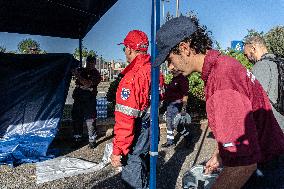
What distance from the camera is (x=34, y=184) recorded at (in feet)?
16.7

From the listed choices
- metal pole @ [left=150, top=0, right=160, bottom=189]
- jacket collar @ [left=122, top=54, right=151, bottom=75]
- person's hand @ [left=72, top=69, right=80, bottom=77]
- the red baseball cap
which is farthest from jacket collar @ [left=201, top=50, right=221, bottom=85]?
person's hand @ [left=72, top=69, right=80, bottom=77]

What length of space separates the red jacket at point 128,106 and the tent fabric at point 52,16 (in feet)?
11.2

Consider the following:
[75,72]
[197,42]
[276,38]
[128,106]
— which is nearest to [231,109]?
[197,42]

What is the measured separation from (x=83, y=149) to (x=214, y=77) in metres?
5.91

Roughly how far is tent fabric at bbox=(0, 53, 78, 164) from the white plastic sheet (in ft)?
3.26

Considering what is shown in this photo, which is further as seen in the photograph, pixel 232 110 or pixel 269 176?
pixel 269 176

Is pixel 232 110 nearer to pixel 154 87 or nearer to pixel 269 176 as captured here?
pixel 269 176

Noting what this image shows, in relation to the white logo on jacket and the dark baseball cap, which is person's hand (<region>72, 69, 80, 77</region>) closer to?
the white logo on jacket

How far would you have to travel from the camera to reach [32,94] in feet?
24.5

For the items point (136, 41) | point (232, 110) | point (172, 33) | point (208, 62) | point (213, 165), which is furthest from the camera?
point (136, 41)

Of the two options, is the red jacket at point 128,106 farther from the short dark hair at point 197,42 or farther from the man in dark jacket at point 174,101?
the man in dark jacket at point 174,101

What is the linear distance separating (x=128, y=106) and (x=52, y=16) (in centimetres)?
473

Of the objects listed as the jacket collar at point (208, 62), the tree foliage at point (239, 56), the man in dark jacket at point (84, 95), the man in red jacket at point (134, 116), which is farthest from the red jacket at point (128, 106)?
the tree foliage at point (239, 56)

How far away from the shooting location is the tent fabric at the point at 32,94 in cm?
723
